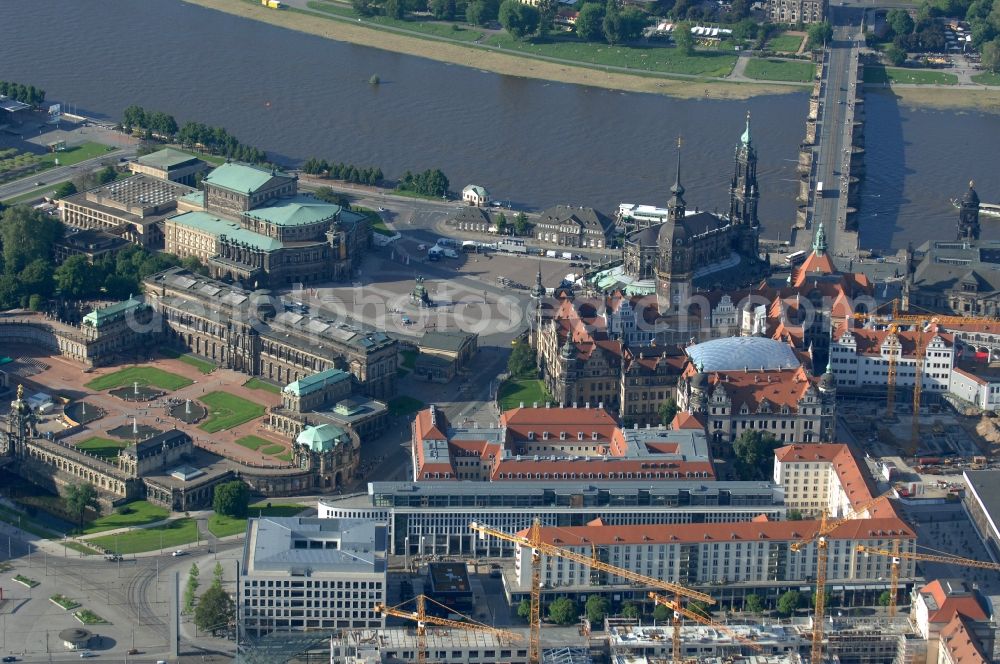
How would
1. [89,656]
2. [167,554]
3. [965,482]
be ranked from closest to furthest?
[89,656], [167,554], [965,482]

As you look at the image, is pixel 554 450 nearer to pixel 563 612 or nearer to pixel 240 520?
pixel 563 612

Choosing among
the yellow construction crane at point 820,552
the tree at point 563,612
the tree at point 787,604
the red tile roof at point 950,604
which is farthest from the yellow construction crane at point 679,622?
the red tile roof at point 950,604

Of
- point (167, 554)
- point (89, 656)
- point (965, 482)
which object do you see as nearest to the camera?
point (89, 656)

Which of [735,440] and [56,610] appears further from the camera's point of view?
[735,440]

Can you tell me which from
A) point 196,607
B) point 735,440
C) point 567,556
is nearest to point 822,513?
point 735,440

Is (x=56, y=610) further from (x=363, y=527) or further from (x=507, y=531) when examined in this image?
(x=507, y=531)

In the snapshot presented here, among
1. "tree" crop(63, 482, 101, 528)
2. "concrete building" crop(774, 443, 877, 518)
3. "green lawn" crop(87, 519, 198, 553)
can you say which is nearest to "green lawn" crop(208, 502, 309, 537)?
"green lawn" crop(87, 519, 198, 553)
